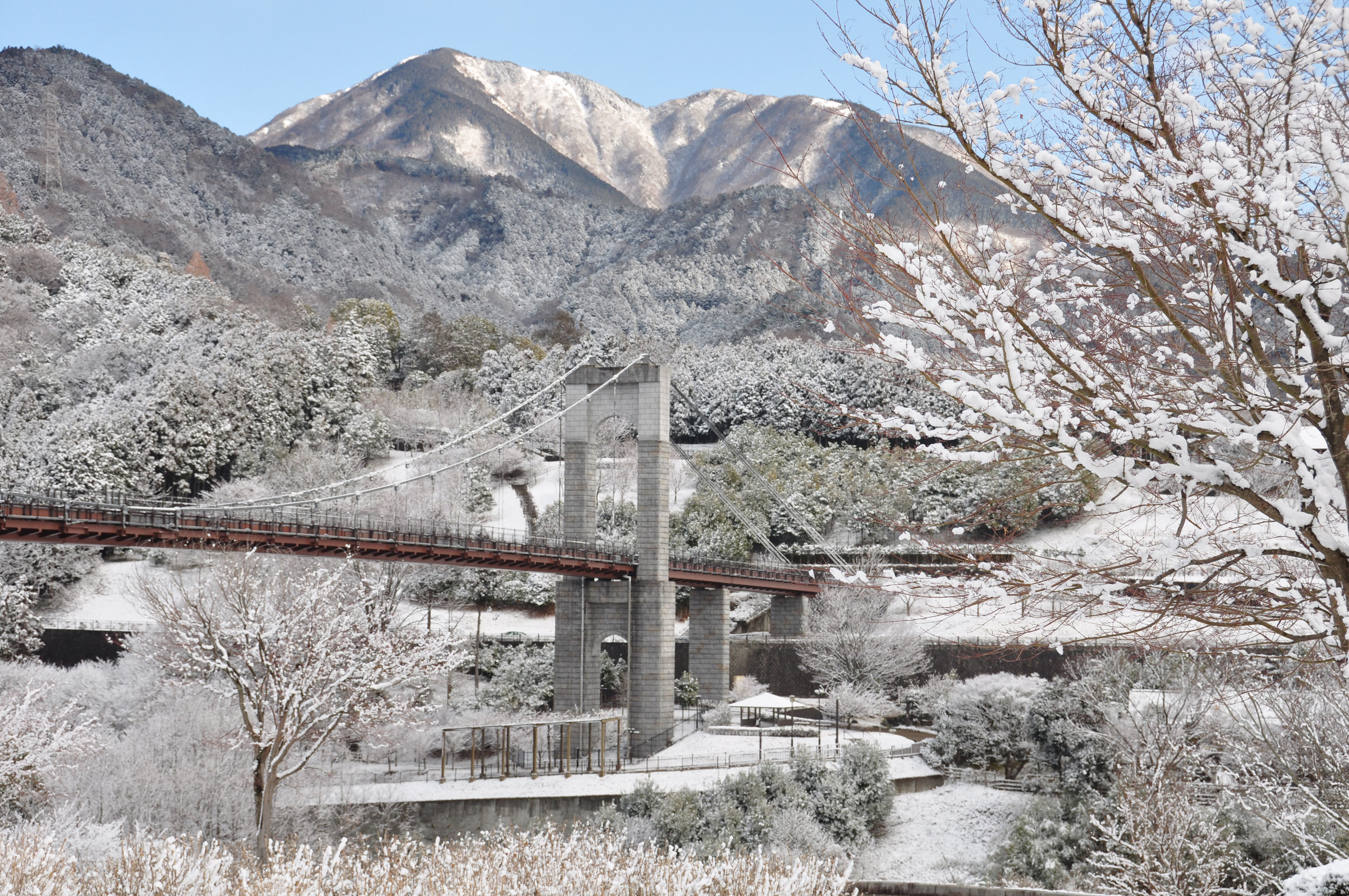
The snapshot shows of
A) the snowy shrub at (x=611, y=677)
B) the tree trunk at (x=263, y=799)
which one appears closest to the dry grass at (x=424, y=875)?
the tree trunk at (x=263, y=799)

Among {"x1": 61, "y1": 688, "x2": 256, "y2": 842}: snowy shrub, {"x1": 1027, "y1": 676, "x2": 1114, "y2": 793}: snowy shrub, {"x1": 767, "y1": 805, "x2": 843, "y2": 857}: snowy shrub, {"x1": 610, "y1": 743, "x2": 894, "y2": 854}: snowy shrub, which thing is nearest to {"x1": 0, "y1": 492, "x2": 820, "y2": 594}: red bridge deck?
{"x1": 61, "y1": 688, "x2": 256, "y2": 842}: snowy shrub

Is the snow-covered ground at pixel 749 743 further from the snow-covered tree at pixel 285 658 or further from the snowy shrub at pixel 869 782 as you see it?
the snow-covered tree at pixel 285 658

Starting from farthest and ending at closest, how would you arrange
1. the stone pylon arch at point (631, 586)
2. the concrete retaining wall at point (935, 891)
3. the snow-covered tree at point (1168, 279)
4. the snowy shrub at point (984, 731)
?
1. the stone pylon arch at point (631, 586)
2. the snowy shrub at point (984, 731)
3. the concrete retaining wall at point (935, 891)
4. the snow-covered tree at point (1168, 279)

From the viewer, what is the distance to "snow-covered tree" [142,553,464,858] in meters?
18.7

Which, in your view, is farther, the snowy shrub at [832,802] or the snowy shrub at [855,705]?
the snowy shrub at [855,705]

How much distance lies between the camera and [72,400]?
48.7 m

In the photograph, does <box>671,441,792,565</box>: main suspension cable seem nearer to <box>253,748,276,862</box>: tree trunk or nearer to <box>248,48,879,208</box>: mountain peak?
<box>253,748,276,862</box>: tree trunk

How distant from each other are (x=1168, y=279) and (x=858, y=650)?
99.0ft

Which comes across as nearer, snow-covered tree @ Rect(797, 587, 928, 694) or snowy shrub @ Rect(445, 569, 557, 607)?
snow-covered tree @ Rect(797, 587, 928, 694)

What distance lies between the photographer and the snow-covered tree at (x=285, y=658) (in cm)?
1872

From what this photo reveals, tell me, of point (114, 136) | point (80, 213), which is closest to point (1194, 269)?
point (80, 213)

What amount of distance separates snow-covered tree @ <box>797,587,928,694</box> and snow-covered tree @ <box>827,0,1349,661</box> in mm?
27300

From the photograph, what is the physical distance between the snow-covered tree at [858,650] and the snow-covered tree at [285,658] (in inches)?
474

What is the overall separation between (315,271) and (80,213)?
79.9ft
